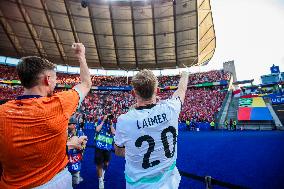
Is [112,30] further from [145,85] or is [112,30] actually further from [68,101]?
[68,101]

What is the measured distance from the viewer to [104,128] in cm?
684

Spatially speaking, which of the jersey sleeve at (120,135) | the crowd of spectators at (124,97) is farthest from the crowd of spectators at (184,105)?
the jersey sleeve at (120,135)

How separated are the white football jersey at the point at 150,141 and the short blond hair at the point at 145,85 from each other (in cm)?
12

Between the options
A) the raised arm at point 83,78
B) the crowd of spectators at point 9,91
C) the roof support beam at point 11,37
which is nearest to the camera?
the raised arm at point 83,78

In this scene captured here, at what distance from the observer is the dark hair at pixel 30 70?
5.56 feet

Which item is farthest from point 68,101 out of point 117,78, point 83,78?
point 117,78

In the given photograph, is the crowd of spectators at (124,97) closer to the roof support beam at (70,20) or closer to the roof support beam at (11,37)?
the roof support beam at (11,37)

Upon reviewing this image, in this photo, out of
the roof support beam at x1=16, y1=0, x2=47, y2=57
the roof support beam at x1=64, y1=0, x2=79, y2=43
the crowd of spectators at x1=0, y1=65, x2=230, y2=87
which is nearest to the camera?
the roof support beam at x1=64, y1=0, x2=79, y2=43

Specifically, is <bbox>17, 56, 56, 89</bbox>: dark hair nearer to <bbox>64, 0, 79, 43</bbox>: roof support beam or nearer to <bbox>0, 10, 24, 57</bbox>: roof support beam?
<bbox>64, 0, 79, 43</bbox>: roof support beam

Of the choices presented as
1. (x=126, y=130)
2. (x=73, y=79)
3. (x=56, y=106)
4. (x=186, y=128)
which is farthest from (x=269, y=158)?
(x=73, y=79)

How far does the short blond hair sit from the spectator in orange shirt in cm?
56

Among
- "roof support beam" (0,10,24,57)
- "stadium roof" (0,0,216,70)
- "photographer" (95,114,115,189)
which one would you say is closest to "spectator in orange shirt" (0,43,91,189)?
"photographer" (95,114,115,189)

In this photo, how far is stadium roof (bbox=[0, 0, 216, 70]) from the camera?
2645 cm

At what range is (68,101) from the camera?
5.65 ft
